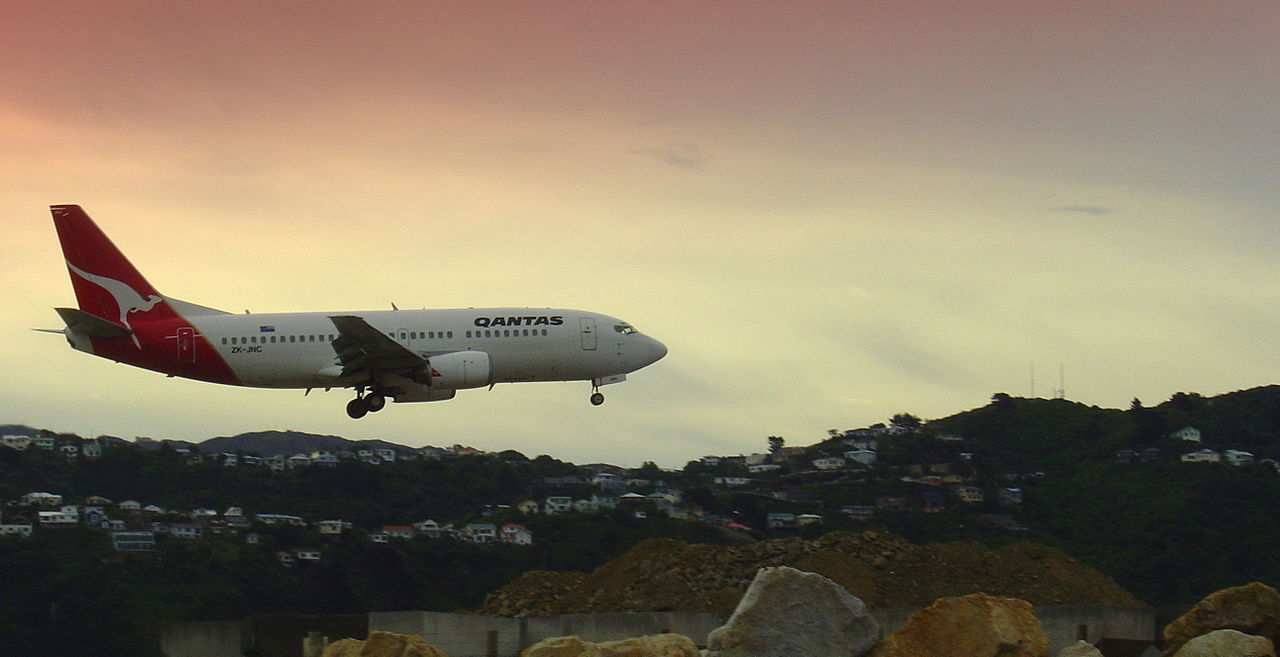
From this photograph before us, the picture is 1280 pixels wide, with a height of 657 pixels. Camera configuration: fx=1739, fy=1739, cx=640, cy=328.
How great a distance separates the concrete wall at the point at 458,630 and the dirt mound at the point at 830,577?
756cm

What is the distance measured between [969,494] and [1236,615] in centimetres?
8368

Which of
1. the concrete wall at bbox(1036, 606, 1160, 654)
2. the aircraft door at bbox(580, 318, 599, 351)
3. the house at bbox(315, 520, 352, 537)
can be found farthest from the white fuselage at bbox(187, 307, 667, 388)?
the house at bbox(315, 520, 352, 537)

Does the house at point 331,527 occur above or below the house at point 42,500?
below

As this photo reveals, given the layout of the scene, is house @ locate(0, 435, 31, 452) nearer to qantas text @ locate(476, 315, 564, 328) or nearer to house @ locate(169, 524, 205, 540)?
house @ locate(169, 524, 205, 540)

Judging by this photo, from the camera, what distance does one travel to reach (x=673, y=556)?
49531mm

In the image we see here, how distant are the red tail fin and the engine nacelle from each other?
10.4 metres

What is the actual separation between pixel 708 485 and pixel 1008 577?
8628 cm

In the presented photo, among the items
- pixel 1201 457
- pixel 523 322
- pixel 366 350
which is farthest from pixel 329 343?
pixel 1201 457

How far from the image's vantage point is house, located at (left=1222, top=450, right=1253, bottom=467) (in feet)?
387

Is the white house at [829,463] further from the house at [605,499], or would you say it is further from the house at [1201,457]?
the house at [1201,457]

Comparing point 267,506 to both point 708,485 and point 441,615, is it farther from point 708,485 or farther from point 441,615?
point 441,615

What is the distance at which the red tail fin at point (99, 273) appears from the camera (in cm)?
6275

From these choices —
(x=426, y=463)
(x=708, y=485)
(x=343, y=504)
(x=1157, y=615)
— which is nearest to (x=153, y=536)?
(x=343, y=504)

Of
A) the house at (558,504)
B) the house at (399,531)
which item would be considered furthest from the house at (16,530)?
the house at (558,504)
